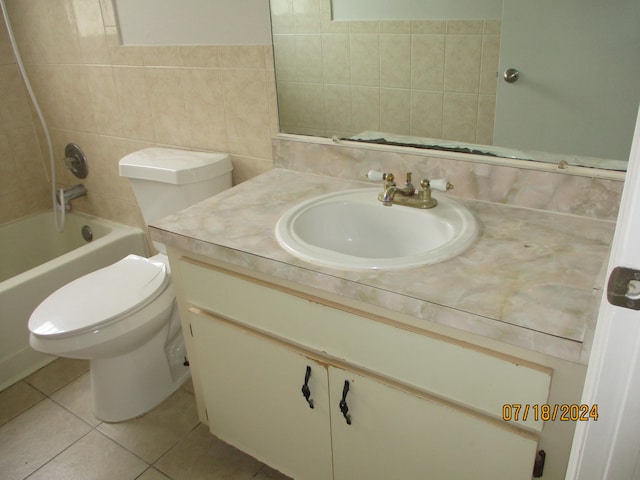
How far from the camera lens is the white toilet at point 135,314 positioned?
1.53 m

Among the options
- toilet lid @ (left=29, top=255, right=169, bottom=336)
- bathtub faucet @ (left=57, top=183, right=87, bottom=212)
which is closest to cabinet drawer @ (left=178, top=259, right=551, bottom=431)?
toilet lid @ (left=29, top=255, right=169, bottom=336)

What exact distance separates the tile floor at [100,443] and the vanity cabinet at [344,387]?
0.21 m

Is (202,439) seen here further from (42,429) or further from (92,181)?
(92,181)

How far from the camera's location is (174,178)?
1673 mm

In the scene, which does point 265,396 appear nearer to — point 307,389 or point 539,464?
point 307,389

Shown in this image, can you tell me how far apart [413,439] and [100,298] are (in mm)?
1070

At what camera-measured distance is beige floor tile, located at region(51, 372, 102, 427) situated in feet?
5.95

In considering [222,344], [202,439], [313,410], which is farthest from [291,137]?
[202,439]

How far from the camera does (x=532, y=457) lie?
35.7 inches

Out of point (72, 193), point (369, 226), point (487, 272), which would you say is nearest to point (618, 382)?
point (487, 272)

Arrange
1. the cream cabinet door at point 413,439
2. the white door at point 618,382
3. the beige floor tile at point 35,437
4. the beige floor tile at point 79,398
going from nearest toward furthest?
the white door at point 618,382 < the cream cabinet door at point 413,439 < the beige floor tile at point 35,437 < the beige floor tile at point 79,398

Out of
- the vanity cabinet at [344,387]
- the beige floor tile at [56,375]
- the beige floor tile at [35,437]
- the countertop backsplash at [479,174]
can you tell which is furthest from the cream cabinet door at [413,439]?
the beige floor tile at [56,375]

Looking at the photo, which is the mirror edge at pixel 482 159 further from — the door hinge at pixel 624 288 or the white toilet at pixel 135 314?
A: the door hinge at pixel 624 288
